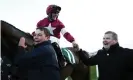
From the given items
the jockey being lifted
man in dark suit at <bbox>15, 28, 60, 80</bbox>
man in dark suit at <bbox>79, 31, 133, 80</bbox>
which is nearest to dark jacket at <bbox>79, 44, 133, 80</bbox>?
man in dark suit at <bbox>79, 31, 133, 80</bbox>

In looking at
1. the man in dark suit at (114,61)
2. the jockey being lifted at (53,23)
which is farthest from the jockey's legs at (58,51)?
the man in dark suit at (114,61)

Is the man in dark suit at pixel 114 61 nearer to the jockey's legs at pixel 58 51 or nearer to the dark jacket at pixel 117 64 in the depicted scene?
the dark jacket at pixel 117 64

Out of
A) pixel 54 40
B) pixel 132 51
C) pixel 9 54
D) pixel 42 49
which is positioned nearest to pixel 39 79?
pixel 42 49

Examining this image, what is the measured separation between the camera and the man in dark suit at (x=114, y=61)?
21.2 feet

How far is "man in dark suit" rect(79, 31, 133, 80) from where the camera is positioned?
6457 millimetres

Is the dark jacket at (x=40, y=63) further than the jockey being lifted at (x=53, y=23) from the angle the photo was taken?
No

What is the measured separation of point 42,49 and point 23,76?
1.14 m

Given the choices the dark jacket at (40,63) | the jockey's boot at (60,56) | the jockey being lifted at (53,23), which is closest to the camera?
the dark jacket at (40,63)

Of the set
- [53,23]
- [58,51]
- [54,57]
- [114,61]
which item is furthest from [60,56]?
[54,57]

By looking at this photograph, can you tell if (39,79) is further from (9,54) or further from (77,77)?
(77,77)

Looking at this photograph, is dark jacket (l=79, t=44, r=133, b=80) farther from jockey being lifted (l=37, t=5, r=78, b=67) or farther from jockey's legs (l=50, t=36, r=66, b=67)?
jockey being lifted (l=37, t=5, r=78, b=67)

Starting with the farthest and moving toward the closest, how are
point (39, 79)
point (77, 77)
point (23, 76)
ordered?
point (77, 77)
point (23, 76)
point (39, 79)

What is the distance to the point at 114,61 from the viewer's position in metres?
6.50

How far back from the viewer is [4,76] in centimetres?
714
